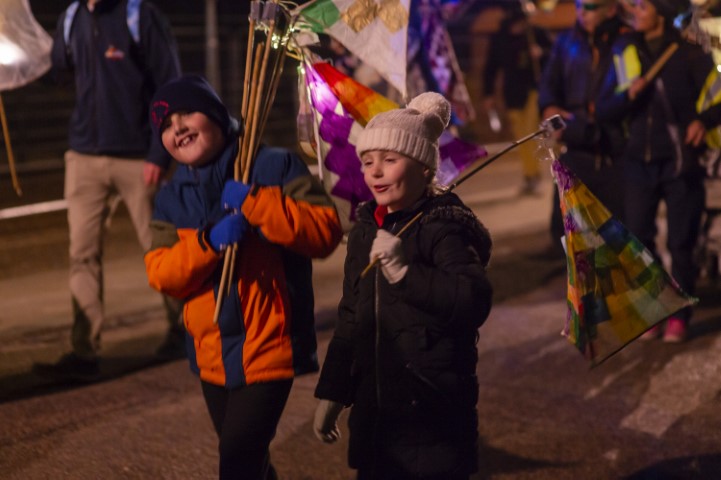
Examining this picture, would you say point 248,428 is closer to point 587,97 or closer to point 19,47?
point 19,47

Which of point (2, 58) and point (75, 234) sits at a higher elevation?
point (2, 58)

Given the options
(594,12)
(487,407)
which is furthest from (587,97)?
(487,407)

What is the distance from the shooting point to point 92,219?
5859mm

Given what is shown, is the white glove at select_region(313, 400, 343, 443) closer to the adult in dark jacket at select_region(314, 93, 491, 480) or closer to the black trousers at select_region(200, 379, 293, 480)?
the adult in dark jacket at select_region(314, 93, 491, 480)

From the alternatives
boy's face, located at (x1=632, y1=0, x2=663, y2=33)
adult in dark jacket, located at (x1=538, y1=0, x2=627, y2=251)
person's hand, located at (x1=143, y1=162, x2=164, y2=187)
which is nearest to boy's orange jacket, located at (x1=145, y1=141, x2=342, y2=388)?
person's hand, located at (x1=143, y1=162, x2=164, y2=187)

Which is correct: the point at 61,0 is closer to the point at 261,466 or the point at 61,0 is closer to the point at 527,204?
the point at 527,204

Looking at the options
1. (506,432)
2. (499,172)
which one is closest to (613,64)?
(506,432)

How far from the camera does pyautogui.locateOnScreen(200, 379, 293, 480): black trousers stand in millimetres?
3447

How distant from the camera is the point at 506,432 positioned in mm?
5027

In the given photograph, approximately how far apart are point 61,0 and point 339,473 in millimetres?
11494

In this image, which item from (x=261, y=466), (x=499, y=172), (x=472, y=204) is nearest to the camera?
(x=261, y=466)

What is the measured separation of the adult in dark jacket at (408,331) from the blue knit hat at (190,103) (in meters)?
0.52

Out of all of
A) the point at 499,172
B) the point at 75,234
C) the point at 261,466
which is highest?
the point at 261,466

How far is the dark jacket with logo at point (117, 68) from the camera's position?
5.85 metres
